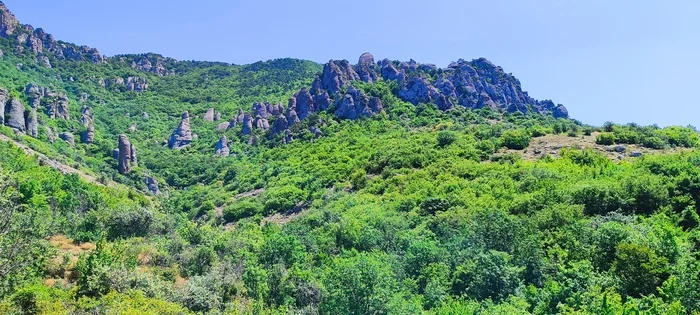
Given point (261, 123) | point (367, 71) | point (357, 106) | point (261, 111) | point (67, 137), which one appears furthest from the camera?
point (367, 71)

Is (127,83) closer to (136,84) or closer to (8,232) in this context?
(136,84)

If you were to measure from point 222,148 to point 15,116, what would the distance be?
40.4 m

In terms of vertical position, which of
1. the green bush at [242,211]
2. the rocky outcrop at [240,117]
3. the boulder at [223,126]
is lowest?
the green bush at [242,211]

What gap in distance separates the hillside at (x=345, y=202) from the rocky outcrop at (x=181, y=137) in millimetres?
695

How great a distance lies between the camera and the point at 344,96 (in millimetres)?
107562

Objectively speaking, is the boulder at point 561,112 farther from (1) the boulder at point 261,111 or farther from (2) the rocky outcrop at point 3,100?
(2) the rocky outcrop at point 3,100

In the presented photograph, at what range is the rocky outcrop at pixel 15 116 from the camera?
8162 cm

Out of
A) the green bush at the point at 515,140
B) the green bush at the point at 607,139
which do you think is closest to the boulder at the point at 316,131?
the green bush at the point at 515,140

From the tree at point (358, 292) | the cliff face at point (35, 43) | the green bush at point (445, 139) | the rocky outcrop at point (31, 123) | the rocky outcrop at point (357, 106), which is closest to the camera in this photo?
the tree at point (358, 292)

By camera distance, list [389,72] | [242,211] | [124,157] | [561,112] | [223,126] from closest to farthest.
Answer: [242,211], [124,157], [223,126], [389,72], [561,112]

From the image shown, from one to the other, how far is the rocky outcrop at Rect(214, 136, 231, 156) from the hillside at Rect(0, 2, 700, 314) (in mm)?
510

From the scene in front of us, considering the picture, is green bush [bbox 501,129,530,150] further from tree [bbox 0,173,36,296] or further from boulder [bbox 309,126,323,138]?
tree [bbox 0,173,36,296]

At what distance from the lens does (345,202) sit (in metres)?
61.0

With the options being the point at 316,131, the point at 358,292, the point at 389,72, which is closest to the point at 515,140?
the point at 316,131
